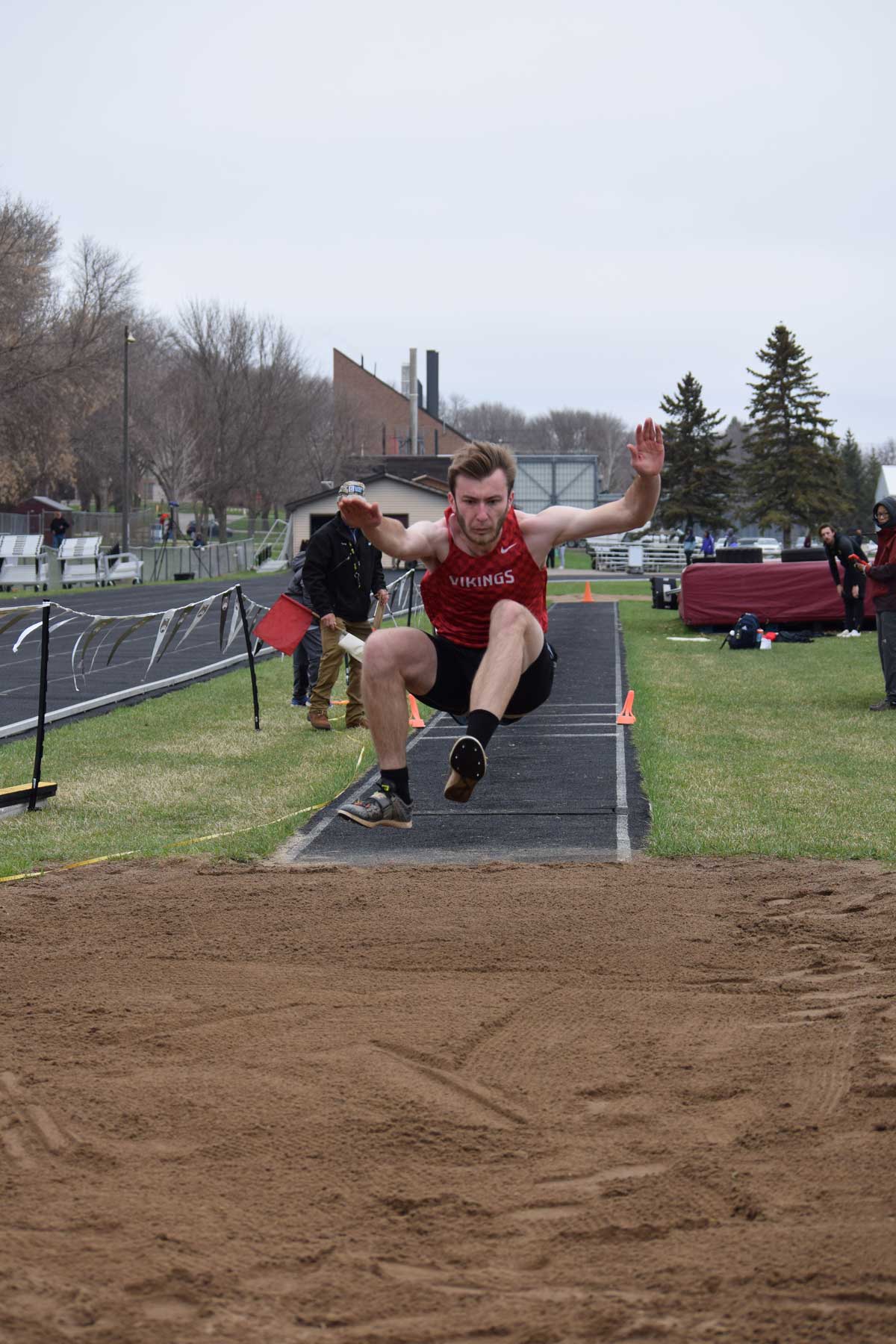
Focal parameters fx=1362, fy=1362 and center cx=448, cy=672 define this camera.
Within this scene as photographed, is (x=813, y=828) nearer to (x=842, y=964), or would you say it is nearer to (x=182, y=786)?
(x=842, y=964)

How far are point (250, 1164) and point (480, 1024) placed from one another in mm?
1212

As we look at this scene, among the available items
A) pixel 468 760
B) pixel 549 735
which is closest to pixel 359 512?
pixel 468 760

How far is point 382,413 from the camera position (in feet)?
315

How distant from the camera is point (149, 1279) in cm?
308

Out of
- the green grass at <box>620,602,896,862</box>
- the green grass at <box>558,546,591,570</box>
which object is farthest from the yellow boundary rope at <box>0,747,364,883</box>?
the green grass at <box>558,546,591,570</box>

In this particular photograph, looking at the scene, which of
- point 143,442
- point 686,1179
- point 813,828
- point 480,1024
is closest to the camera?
point 686,1179

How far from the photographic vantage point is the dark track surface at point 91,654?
52.6 ft

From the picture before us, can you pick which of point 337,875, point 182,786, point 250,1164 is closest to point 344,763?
point 182,786

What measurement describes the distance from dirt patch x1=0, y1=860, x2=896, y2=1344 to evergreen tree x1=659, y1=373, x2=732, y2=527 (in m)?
59.5

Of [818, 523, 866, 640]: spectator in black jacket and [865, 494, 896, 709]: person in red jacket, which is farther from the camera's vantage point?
[818, 523, 866, 640]: spectator in black jacket

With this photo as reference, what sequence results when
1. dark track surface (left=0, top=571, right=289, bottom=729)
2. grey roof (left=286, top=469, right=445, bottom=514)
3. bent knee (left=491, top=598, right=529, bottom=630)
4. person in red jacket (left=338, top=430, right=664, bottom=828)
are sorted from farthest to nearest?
grey roof (left=286, top=469, right=445, bottom=514)
dark track surface (left=0, top=571, right=289, bottom=729)
bent knee (left=491, top=598, right=529, bottom=630)
person in red jacket (left=338, top=430, right=664, bottom=828)

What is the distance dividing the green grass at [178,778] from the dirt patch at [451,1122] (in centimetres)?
184

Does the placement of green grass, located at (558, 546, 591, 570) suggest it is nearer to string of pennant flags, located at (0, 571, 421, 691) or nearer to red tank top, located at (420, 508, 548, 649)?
string of pennant flags, located at (0, 571, 421, 691)

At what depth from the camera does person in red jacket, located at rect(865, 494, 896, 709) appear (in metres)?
13.6
